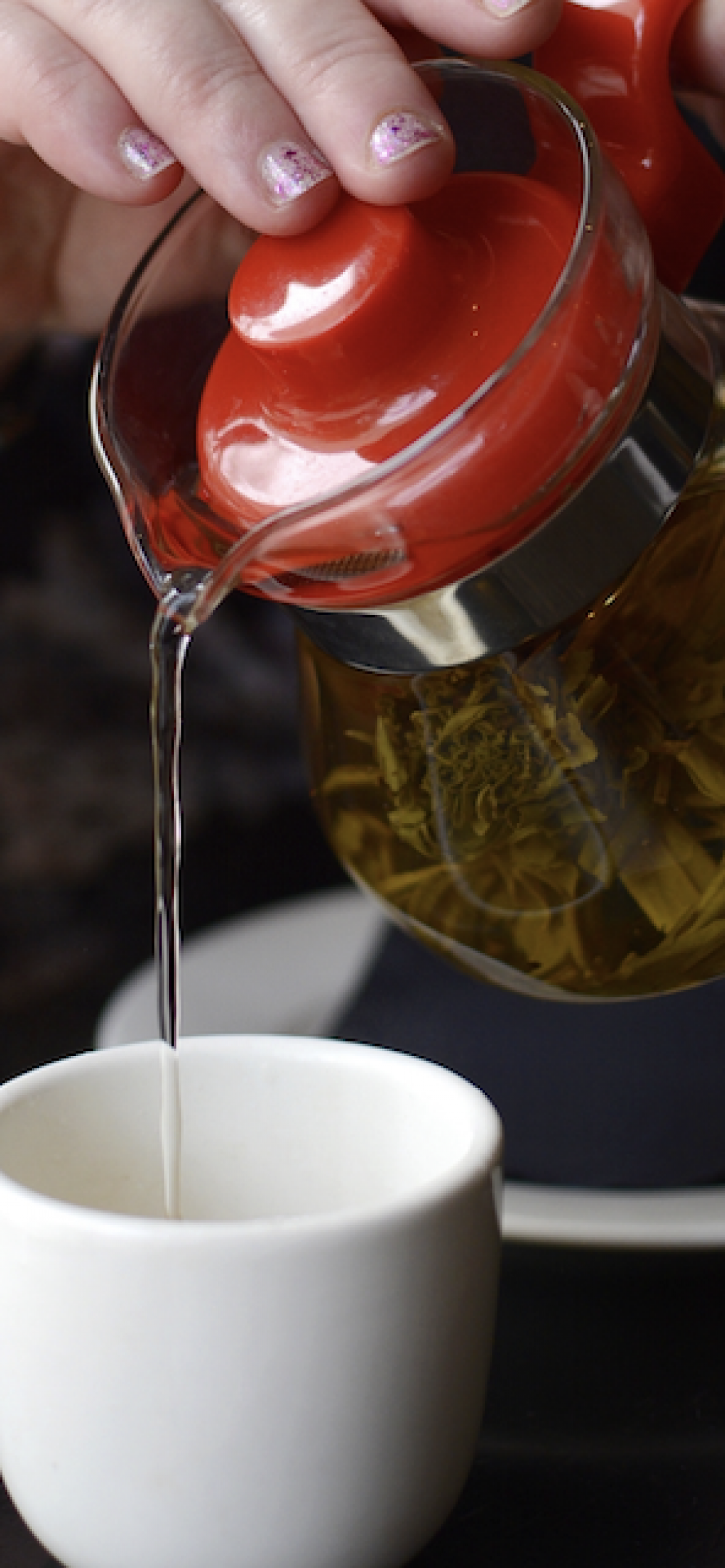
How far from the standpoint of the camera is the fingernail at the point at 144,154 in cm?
50

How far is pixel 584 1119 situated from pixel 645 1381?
13 centimetres

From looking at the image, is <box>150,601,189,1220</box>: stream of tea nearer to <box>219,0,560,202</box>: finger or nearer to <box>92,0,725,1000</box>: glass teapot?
<box>92,0,725,1000</box>: glass teapot

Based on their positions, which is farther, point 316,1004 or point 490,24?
point 316,1004

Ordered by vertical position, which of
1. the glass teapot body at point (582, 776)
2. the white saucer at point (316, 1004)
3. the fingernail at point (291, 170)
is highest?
the fingernail at point (291, 170)

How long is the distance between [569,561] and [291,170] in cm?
13

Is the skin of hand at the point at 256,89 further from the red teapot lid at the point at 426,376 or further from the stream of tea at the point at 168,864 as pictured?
the stream of tea at the point at 168,864

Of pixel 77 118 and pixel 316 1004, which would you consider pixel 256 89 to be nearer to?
pixel 77 118

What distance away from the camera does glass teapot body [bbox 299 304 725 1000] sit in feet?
1.42

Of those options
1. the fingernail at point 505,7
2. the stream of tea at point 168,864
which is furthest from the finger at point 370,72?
the stream of tea at point 168,864

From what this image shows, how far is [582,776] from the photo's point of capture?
438 mm

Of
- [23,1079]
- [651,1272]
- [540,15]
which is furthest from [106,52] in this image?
[651,1272]

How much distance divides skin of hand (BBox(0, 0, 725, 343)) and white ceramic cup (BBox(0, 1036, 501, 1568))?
24cm

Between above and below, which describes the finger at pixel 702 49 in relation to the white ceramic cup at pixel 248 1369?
above

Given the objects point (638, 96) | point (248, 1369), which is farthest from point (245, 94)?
point (248, 1369)
